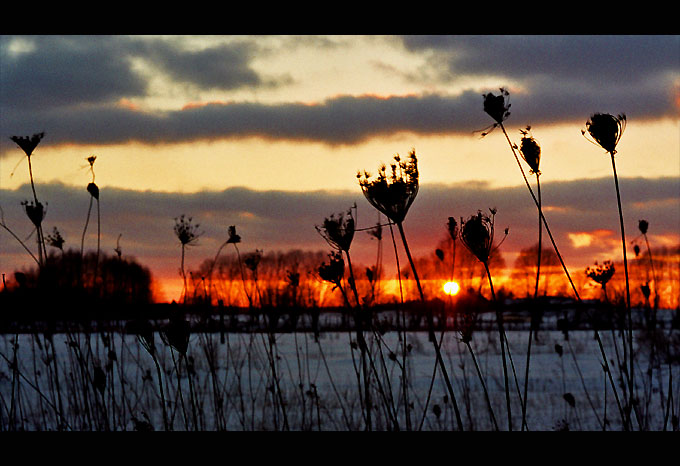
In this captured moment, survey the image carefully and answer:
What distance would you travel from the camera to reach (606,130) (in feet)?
10.4

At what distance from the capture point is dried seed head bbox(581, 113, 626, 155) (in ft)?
10.4

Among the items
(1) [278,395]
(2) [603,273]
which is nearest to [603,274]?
(2) [603,273]

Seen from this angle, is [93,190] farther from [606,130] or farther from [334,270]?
[606,130]

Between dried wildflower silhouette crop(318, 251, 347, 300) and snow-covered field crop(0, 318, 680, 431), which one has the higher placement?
dried wildflower silhouette crop(318, 251, 347, 300)

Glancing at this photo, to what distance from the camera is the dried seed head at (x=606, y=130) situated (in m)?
3.16

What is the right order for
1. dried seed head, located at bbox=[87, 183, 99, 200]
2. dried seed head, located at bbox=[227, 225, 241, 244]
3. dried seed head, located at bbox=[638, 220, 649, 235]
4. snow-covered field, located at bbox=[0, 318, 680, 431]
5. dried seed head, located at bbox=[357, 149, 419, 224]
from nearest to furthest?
dried seed head, located at bbox=[357, 149, 419, 224]
dried seed head, located at bbox=[87, 183, 99, 200]
snow-covered field, located at bbox=[0, 318, 680, 431]
dried seed head, located at bbox=[227, 225, 241, 244]
dried seed head, located at bbox=[638, 220, 649, 235]

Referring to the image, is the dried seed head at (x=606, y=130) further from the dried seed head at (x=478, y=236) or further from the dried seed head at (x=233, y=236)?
the dried seed head at (x=233, y=236)

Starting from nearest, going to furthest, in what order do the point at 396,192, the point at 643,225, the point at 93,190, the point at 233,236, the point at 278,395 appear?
the point at 396,192, the point at 93,190, the point at 278,395, the point at 233,236, the point at 643,225

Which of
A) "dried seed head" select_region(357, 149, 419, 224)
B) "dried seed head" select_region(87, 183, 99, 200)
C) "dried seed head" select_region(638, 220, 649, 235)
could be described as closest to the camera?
"dried seed head" select_region(357, 149, 419, 224)

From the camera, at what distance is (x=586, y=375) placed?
12469 millimetres

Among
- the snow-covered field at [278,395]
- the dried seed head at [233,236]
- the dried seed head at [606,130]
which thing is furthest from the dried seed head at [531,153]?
the dried seed head at [233,236]

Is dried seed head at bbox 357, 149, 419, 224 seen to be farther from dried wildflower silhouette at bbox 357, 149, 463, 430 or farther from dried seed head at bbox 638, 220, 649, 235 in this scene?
dried seed head at bbox 638, 220, 649, 235

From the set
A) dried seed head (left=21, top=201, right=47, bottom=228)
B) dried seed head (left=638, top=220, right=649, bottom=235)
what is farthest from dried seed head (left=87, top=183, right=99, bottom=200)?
dried seed head (left=638, top=220, right=649, bottom=235)

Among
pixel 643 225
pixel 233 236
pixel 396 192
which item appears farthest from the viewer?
pixel 643 225
